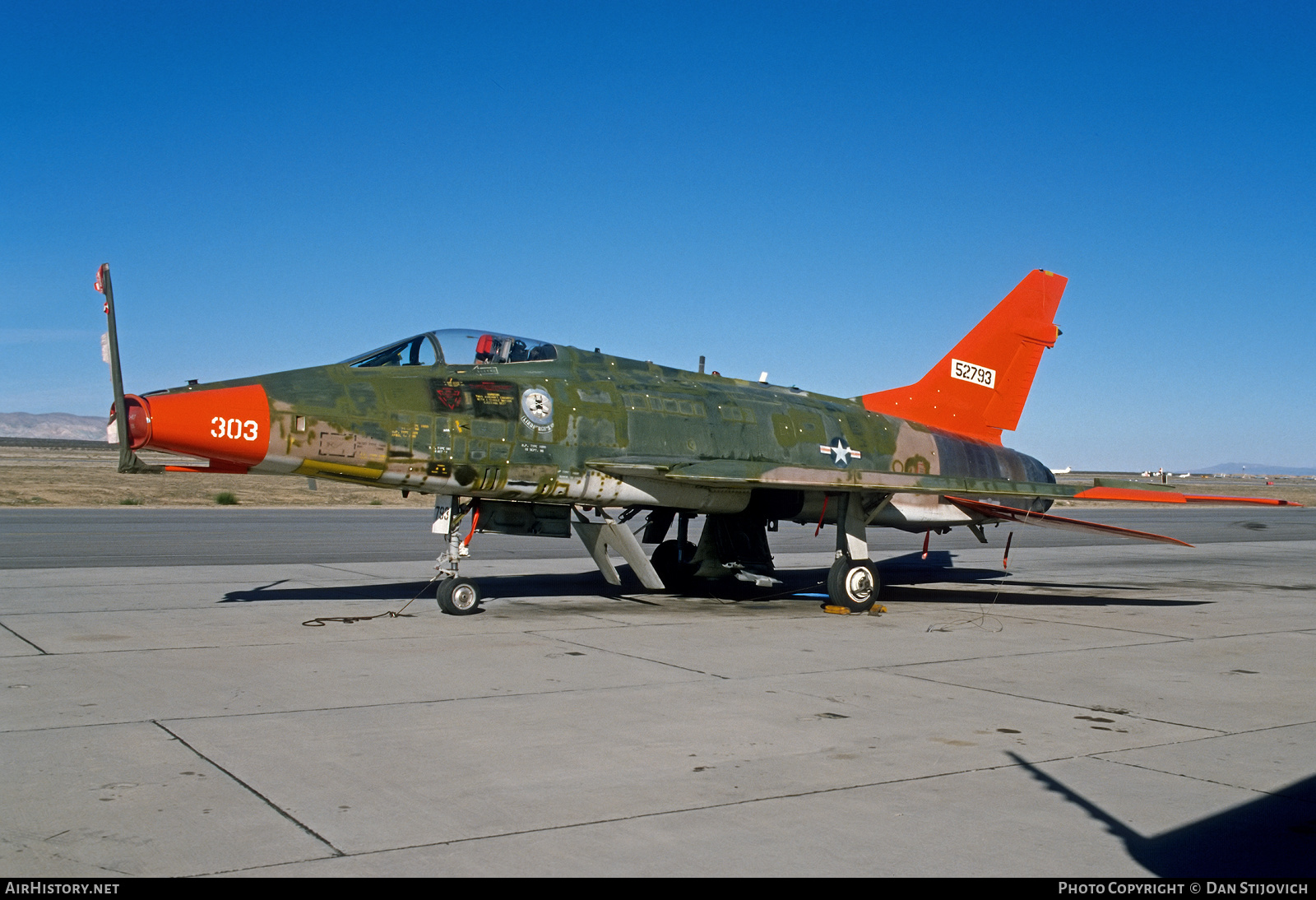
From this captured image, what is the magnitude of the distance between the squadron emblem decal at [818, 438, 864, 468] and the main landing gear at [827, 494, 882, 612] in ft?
3.81

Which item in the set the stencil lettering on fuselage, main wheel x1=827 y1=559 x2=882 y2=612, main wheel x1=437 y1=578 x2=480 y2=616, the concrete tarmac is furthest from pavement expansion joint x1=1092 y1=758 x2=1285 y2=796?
the stencil lettering on fuselage

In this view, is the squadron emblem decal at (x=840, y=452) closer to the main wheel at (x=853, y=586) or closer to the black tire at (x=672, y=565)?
the main wheel at (x=853, y=586)

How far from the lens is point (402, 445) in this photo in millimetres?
11672

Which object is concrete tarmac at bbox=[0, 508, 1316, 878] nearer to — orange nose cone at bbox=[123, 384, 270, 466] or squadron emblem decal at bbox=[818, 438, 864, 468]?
orange nose cone at bbox=[123, 384, 270, 466]

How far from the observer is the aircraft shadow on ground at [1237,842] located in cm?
455

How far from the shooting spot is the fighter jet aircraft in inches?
435

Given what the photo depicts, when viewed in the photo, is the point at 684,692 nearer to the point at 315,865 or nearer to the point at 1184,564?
the point at 315,865

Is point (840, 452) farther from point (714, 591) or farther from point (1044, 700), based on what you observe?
point (1044, 700)

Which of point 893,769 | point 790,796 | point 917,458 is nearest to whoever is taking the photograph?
point 790,796

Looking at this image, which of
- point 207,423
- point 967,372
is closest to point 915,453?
point 967,372

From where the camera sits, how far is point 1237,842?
16.1 feet

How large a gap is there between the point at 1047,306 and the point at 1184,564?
9102 millimetres

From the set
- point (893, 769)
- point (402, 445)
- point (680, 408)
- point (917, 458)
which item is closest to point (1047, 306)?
point (917, 458)

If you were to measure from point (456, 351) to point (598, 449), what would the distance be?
6.83 ft
